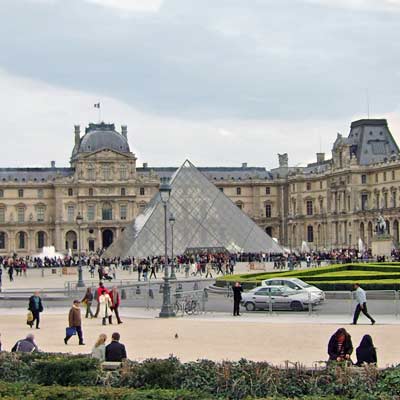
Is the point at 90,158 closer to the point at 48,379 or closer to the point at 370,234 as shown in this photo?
the point at 370,234

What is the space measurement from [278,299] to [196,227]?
38080 millimetres

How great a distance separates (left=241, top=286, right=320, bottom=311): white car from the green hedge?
13263 mm

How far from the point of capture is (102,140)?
9694cm

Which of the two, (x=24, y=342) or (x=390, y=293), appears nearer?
(x=24, y=342)

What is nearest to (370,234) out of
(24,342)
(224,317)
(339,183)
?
(339,183)

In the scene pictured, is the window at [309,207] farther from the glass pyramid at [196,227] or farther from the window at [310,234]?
the glass pyramid at [196,227]

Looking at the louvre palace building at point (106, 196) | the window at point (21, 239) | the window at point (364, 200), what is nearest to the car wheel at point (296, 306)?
the window at point (364, 200)

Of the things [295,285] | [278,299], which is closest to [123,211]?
[295,285]

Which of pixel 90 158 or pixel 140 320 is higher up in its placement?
pixel 90 158

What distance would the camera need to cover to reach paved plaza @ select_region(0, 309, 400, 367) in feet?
51.9

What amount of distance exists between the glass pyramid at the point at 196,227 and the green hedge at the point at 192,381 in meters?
48.1

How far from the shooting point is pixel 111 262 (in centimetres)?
5988

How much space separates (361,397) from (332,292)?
1913 cm

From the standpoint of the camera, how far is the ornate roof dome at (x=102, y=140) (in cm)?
9669
